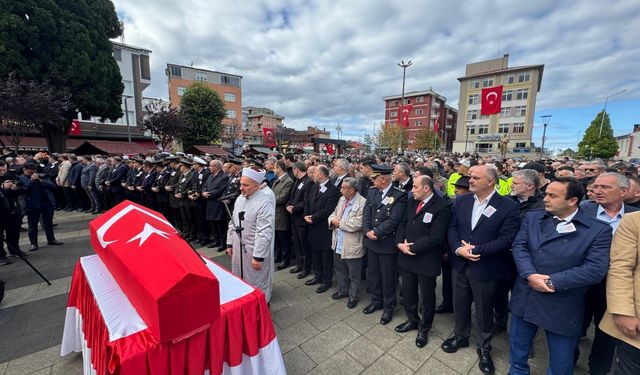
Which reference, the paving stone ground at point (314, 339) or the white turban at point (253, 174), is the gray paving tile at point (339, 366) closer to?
the paving stone ground at point (314, 339)

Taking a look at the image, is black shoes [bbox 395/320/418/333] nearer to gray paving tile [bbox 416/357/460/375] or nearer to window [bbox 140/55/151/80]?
gray paving tile [bbox 416/357/460/375]

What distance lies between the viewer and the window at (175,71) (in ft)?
142

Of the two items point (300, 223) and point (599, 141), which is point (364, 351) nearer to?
point (300, 223)

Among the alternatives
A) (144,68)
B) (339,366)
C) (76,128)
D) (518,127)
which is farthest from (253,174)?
(518,127)

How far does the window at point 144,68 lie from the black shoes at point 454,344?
3460 cm

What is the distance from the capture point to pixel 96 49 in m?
16.8

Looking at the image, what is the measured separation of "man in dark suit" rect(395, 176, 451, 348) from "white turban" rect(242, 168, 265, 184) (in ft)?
6.47

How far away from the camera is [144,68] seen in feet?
92.0

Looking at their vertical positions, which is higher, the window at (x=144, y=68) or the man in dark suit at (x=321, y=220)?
the window at (x=144, y=68)

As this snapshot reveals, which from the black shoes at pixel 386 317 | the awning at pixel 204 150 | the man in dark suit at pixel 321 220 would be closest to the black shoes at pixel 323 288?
the man in dark suit at pixel 321 220

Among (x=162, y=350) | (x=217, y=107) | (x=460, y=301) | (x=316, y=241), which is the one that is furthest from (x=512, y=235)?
(x=217, y=107)

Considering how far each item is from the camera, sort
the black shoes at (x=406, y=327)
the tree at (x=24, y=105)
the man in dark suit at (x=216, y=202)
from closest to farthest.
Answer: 1. the black shoes at (x=406, y=327)
2. the man in dark suit at (x=216, y=202)
3. the tree at (x=24, y=105)

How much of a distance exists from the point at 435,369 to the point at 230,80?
52984 mm

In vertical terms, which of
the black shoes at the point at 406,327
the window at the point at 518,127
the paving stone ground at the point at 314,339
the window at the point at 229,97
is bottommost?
the paving stone ground at the point at 314,339
